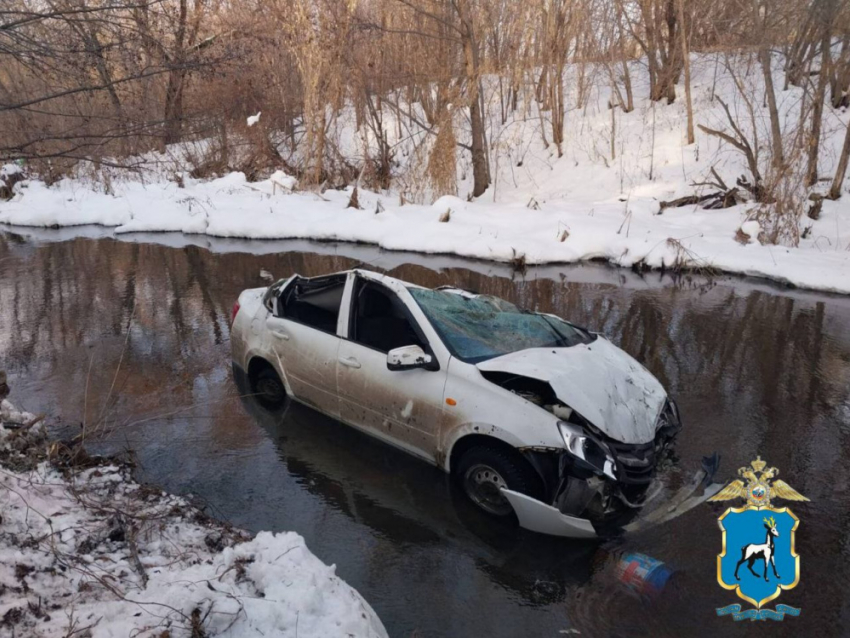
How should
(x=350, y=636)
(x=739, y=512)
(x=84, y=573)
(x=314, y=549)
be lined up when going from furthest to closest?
(x=739, y=512), (x=314, y=549), (x=84, y=573), (x=350, y=636)

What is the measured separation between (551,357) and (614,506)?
124 cm

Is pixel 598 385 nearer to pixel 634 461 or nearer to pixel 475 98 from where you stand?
pixel 634 461

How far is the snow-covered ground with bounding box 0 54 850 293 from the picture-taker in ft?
49.1

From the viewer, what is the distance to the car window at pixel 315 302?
643 cm

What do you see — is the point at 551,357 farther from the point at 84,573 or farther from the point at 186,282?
the point at 186,282

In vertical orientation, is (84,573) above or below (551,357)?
below

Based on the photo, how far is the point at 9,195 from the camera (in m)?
26.3

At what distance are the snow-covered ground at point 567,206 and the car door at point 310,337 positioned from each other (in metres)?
8.89

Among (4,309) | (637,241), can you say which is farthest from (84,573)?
(637,241)

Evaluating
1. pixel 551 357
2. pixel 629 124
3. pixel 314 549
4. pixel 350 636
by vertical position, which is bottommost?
pixel 314 549

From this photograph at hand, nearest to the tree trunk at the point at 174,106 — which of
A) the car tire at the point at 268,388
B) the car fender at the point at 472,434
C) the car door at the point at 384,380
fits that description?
the car door at the point at 384,380

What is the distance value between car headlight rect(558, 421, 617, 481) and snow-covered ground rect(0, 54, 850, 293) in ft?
33.2

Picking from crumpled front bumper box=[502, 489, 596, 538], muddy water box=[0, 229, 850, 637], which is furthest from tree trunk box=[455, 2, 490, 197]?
crumpled front bumper box=[502, 489, 596, 538]

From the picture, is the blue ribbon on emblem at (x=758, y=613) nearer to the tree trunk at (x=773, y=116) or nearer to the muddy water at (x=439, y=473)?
the muddy water at (x=439, y=473)
